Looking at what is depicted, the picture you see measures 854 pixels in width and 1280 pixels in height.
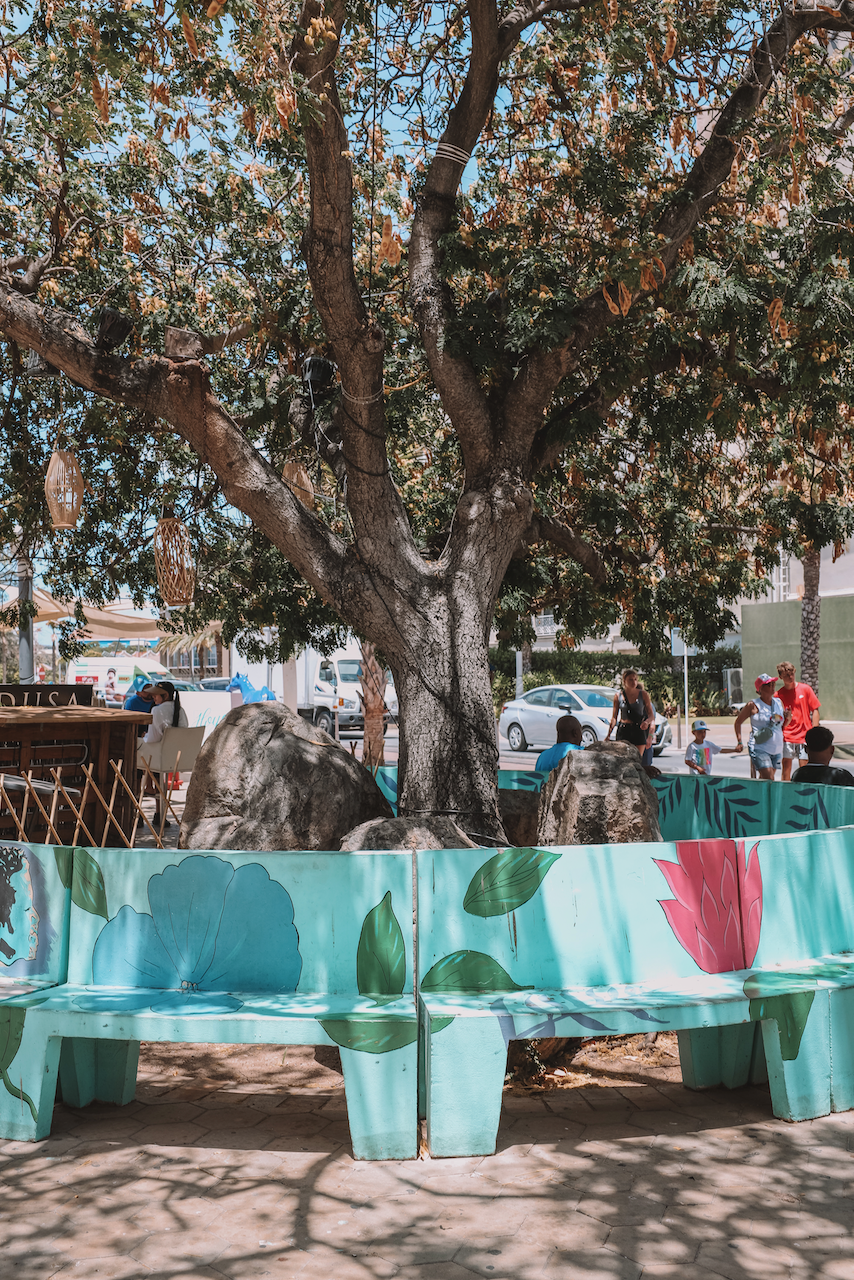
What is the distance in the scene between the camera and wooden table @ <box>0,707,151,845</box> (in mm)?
8719

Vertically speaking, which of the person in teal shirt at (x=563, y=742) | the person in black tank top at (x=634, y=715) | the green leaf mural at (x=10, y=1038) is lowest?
the green leaf mural at (x=10, y=1038)

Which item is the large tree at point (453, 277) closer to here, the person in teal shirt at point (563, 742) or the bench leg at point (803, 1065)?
the person in teal shirt at point (563, 742)

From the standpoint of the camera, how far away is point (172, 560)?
7.92 meters

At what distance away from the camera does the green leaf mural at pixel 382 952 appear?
4.28 metres

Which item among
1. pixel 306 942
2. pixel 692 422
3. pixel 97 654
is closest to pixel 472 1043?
pixel 306 942

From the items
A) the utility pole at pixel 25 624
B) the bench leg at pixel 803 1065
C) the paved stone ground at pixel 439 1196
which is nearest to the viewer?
the paved stone ground at pixel 439 1196

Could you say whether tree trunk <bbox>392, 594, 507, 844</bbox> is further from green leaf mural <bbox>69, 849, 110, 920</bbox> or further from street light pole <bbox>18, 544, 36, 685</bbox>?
street light pole <bbox>18, 544, 36, 685</bbox>

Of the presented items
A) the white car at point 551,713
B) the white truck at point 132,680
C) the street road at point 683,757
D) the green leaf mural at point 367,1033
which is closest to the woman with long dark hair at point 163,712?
the street road at point 683,757

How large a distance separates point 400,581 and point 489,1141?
3791mm

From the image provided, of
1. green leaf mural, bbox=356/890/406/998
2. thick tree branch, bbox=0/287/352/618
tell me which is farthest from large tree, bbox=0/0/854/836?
green leaf mural, bbox=356/890/406/998

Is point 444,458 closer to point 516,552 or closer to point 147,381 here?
point 516,552

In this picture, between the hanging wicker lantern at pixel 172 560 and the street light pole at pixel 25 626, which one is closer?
the hanging wicker lantern at pixel 172 560

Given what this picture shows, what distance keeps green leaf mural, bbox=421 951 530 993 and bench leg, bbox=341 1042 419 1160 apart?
38 cm

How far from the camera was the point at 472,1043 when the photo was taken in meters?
3.97
